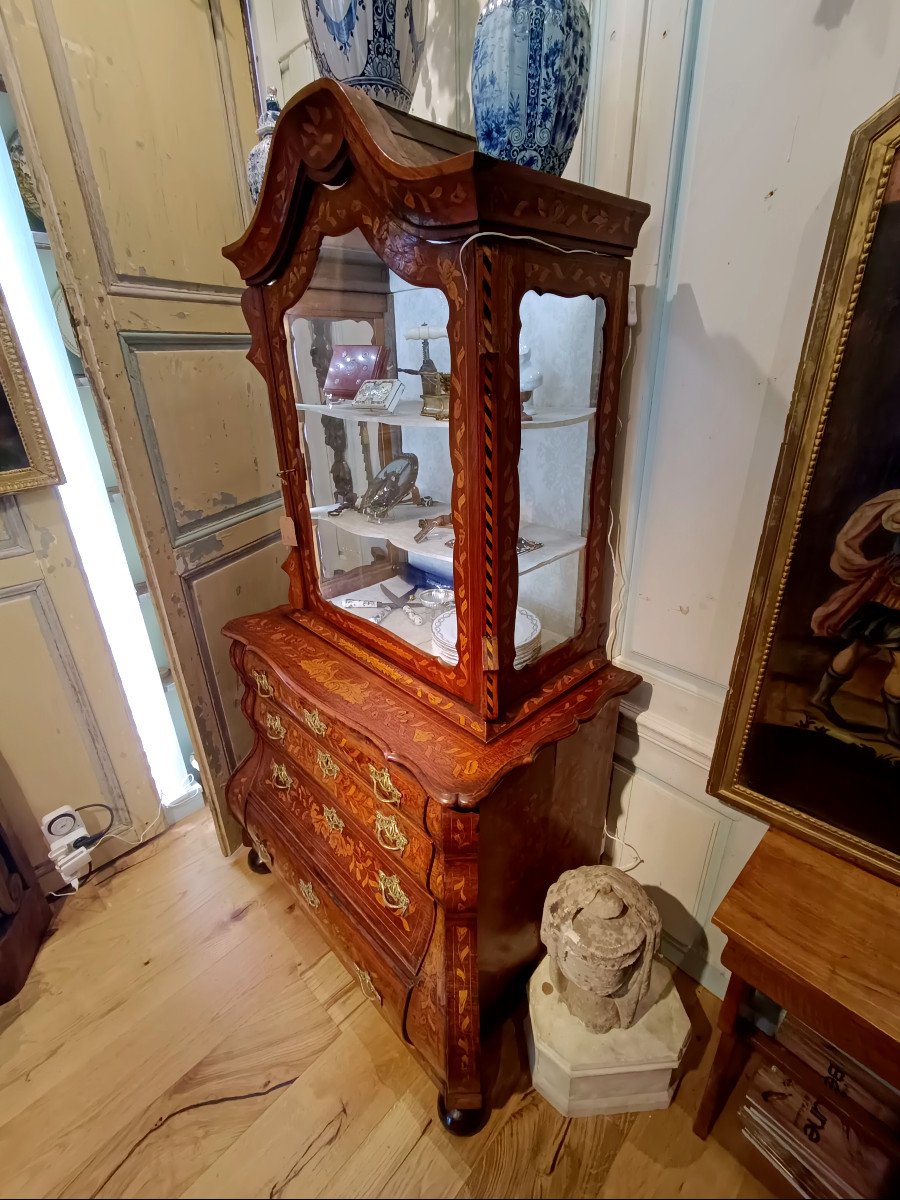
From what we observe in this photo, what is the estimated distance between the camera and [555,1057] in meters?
1.10

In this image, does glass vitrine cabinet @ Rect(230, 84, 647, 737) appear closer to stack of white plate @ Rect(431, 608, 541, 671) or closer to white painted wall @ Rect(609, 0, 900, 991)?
stack of white plate @ Rect(431, 608, 541, 671)

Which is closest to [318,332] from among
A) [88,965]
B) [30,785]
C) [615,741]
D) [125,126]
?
[125,126]

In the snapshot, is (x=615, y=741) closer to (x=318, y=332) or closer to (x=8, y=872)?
(x=318, y=332)

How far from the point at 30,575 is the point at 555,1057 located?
1781 mm

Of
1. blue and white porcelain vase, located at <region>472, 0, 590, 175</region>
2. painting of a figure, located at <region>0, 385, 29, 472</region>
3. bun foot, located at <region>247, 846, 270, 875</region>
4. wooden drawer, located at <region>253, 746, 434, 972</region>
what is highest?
blue and white porcelain vase, located at <region>472, 0, 590, 175</region>

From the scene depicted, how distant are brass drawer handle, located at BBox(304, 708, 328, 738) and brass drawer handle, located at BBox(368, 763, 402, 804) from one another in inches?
6.5

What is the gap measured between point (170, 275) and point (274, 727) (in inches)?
48.4

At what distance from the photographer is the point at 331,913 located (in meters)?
1.31

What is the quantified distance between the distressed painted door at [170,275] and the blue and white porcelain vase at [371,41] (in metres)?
0.60

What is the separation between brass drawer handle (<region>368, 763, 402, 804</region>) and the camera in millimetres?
1039

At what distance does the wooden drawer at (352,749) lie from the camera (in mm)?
994

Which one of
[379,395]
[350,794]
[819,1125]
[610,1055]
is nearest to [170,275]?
[379,395]

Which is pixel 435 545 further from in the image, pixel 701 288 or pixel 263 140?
pixel 263 140

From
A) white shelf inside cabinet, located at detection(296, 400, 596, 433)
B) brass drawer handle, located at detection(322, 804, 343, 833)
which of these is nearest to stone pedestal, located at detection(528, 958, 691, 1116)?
brass drawer handle, located at detection(322, 804, 343, 833)
